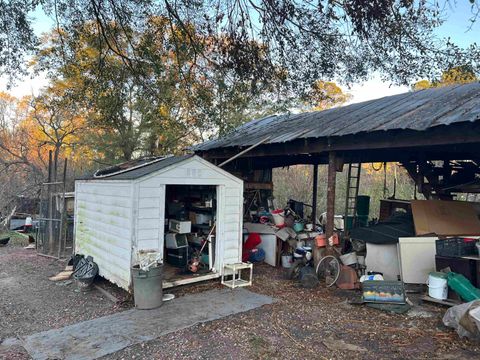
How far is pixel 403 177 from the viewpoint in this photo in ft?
61.7

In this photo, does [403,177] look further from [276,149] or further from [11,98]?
[11,98]

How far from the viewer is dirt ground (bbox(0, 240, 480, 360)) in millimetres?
4000

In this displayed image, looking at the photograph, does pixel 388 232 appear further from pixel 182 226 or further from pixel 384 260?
pixel 182 226

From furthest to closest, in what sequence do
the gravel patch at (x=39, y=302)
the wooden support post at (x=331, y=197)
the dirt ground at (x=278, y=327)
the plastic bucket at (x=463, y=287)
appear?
1. the wooden support post at (x=331, y=197)
2. the plastic bucket at (x=463, y=287)
3. the gravel patch at (x=39, y=302)
4. the dirt ground at (x=278, y=327)

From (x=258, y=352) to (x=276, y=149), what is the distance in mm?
5107

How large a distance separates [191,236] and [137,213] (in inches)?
83.8

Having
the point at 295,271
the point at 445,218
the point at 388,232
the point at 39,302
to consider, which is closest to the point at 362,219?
the point at 445,218

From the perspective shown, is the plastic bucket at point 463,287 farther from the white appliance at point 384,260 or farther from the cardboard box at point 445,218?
the cardboard box at point 445,218

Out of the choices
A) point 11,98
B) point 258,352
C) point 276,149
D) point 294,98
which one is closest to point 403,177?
point 276,149

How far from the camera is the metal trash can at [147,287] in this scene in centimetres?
525

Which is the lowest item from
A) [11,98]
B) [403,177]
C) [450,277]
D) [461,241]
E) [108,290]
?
[108,290]

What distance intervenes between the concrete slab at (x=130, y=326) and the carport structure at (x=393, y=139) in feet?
8.87

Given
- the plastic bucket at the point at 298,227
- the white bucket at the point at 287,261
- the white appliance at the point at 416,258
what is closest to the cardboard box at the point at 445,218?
the white appliance at the point at 416,258

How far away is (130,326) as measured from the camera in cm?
467
